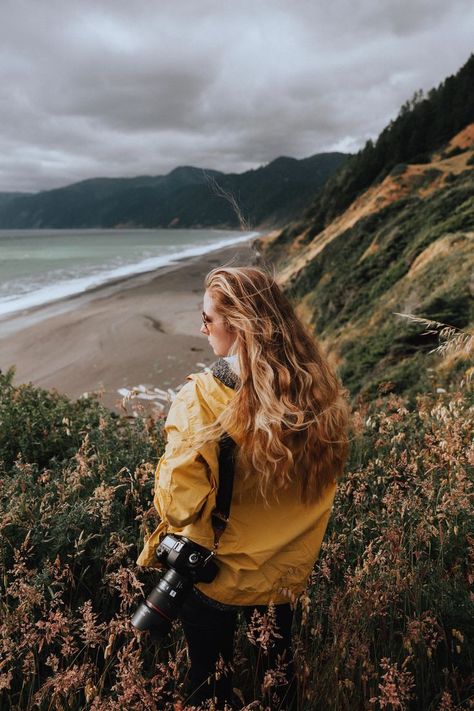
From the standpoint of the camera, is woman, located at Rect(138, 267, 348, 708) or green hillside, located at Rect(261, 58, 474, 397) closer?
woman, located at Rect(138, 267, 348, 708)

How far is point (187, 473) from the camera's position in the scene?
4.73 ft

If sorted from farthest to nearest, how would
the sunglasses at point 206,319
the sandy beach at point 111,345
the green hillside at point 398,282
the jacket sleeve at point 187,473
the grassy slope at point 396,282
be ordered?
the sandy beach at point 111,345 < the grassy slope at point 396,282 < the green hillside at point 398,282 < the sunglasses at point 206,319 < the jacket sleeve at point 187,473

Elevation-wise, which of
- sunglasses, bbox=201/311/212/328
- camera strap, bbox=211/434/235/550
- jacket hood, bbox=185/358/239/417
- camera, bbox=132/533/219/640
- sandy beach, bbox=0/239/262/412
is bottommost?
sandy beach, bbox=0/239/262/412

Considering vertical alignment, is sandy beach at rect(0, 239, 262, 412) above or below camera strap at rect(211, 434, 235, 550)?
→ below

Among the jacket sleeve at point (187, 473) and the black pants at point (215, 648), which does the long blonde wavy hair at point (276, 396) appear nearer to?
the jacket sleeve at point (187, 473)

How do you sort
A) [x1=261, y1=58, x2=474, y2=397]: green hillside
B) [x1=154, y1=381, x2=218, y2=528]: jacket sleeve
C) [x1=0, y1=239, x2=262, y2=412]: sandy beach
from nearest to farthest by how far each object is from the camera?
1. [x1=154, y1=381, x2=218, y2=528]: jacket sleeve
2. [x1=261, y1=58, x2=474, y2=397]: green hillside
3. [x1=0, y1=239, x2=262, y2=412]: sandy beach

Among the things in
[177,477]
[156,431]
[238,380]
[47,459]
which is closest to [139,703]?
[177,477]

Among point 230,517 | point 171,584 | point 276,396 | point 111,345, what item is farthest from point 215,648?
point 111,345

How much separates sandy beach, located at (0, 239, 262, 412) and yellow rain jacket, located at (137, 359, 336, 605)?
617cm

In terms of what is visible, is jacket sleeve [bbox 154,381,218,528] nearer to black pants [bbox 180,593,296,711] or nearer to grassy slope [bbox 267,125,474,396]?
black pants [bbox 180,593,296,711]

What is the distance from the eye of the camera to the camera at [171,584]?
147cm

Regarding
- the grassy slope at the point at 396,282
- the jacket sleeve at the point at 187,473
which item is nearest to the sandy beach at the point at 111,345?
the grassy slope at the point at 396,282

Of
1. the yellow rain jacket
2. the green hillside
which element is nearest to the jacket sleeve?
the yellow rain jacket

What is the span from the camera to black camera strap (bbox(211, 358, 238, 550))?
1.51 m
